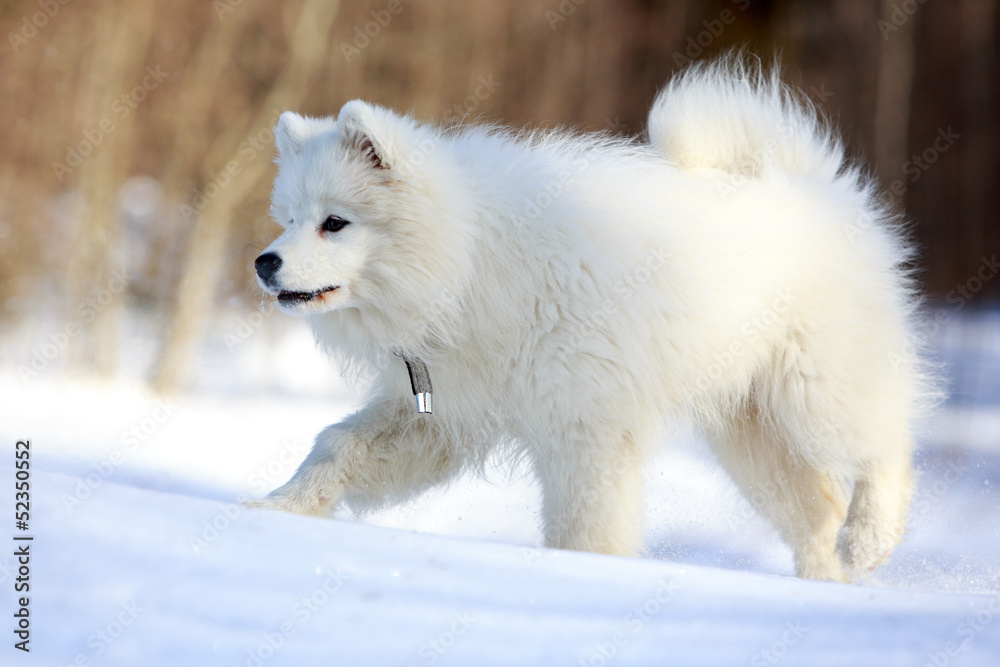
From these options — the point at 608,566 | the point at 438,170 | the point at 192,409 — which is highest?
the point at 438,170

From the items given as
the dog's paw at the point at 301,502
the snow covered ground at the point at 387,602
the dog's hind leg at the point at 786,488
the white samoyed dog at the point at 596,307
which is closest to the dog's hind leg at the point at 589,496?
the white samoyed dog at the point at 596,307

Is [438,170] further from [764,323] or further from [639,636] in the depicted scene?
[639,636]

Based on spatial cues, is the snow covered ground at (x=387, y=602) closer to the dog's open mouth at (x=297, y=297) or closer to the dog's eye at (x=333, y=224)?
the dog's open mouth at (x=297, y=297)

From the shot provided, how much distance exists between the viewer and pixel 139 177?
845 cm

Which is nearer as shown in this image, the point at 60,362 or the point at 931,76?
the point at 60,362

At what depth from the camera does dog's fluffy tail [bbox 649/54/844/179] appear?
3660 mm

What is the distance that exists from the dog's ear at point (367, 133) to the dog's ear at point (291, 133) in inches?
10.1

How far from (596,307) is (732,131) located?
1248 millimetres

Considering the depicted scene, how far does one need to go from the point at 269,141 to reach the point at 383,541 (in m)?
7.03

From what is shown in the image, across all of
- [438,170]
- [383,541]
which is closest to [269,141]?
[438,170]

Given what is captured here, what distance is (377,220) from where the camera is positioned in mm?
2902

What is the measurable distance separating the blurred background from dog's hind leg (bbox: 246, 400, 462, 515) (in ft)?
15.2

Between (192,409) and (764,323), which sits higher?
(764,323)

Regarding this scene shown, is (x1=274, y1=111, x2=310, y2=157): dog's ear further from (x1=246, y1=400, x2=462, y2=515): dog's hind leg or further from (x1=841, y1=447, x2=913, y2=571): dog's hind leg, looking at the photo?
(x1=841, y1=447, x2=913, y2=571): dog's hind leg
